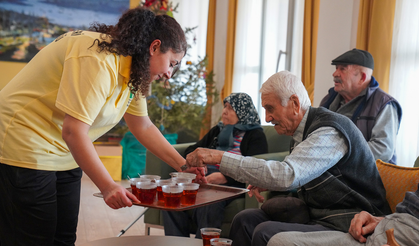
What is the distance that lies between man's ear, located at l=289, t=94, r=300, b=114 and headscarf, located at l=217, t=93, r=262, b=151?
1.46 m

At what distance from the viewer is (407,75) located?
2986mm

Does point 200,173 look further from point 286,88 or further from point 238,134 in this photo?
point 238,134

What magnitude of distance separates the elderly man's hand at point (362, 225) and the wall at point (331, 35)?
2.29 m

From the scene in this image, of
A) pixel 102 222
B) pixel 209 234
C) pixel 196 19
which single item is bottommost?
pixel 102 222

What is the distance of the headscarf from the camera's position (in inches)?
124

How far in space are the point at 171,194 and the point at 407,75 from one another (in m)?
2.27

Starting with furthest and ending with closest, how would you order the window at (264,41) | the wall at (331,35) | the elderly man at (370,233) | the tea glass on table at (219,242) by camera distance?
the window at (264,41) < the wall at (331,35) < the tea glass on table at (219,242) < the elderly man at (370,233)

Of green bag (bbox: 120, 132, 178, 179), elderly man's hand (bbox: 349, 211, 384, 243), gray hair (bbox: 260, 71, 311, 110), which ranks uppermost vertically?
gray hair (bbox: 260, 71, 311, 110)

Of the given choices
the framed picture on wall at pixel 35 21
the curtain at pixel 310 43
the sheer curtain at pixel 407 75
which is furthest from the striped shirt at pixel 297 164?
the framed picture on wall at pixel 35 21

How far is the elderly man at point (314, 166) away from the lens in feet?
5.04

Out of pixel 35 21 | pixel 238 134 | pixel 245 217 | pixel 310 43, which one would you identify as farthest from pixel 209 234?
pixel 35 21

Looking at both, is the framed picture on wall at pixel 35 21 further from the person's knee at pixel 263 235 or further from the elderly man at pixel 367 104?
the person's knee at pixel 263 235

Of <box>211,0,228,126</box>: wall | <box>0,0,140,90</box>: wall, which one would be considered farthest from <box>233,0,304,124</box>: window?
<box>0,0,140,90</box>: wall

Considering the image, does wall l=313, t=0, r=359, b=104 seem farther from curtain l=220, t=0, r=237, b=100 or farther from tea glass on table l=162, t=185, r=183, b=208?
tea glass on table l=162, t=185, r=183, b=208
